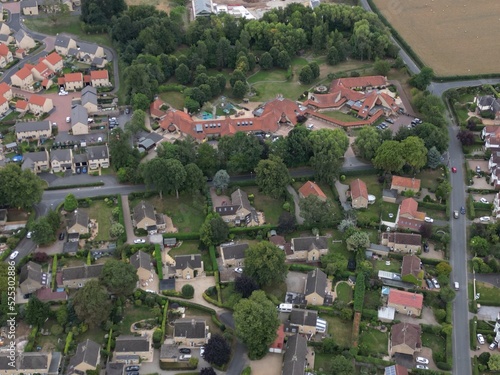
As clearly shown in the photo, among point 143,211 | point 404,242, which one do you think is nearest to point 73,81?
point 143,211

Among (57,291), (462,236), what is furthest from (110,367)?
(462,236)

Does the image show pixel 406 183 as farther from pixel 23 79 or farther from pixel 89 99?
pixel 23 79

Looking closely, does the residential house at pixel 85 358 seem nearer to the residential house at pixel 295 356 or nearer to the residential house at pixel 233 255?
the residential house at pixel 233 255

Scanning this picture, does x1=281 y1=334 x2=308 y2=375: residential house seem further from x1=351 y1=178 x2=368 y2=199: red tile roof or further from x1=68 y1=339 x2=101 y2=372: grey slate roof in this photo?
x1=351 y1=178 x2=368 y2=199: red tile roof

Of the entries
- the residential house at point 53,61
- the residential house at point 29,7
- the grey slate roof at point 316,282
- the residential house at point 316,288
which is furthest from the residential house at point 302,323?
the residential house at point 29,7

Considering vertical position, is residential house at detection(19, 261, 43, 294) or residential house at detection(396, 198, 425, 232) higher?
residential house at detection(396, 198, 425, 232)

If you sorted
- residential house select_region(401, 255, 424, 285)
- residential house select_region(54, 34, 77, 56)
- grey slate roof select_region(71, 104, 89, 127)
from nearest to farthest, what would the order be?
residential house select_region(401, 255, 424, 285) → grey slate roof select_region(71, 104, 89, 127) → residential house select_region(54, 34, 77, 56)

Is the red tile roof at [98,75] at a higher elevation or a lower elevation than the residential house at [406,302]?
higher

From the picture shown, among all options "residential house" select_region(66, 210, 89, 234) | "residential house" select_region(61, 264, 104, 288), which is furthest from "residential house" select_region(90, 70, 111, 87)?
"residential house" select_region(61, 264, 104, 288)
